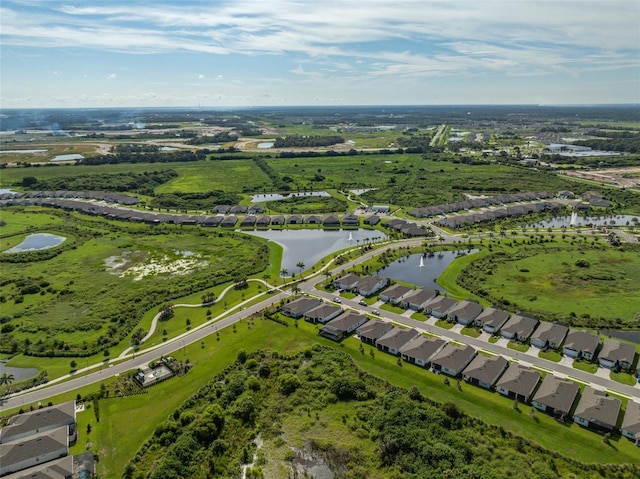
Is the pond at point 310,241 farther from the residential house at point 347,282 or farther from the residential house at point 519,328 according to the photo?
the residential house at point 519,328

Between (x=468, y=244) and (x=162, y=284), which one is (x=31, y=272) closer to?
(x=162, y=284)

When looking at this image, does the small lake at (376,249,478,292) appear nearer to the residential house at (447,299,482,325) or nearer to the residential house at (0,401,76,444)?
the residential house at (447,299,482,325)

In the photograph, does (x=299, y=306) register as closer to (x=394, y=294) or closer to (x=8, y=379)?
(x=394, y=294)

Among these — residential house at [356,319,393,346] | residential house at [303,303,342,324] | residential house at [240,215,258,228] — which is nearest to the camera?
residential house at [356,319,393,346]

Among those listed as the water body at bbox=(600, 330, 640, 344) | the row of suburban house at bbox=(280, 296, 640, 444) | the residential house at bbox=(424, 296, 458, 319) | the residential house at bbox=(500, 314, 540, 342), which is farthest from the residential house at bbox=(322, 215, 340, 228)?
the water body at bbox=(600, 330, 640, 344)

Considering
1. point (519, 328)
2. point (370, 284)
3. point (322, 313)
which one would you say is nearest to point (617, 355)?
point (519, 328)

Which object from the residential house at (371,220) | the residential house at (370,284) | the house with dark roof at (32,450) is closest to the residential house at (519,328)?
the residential house at (370,284)
